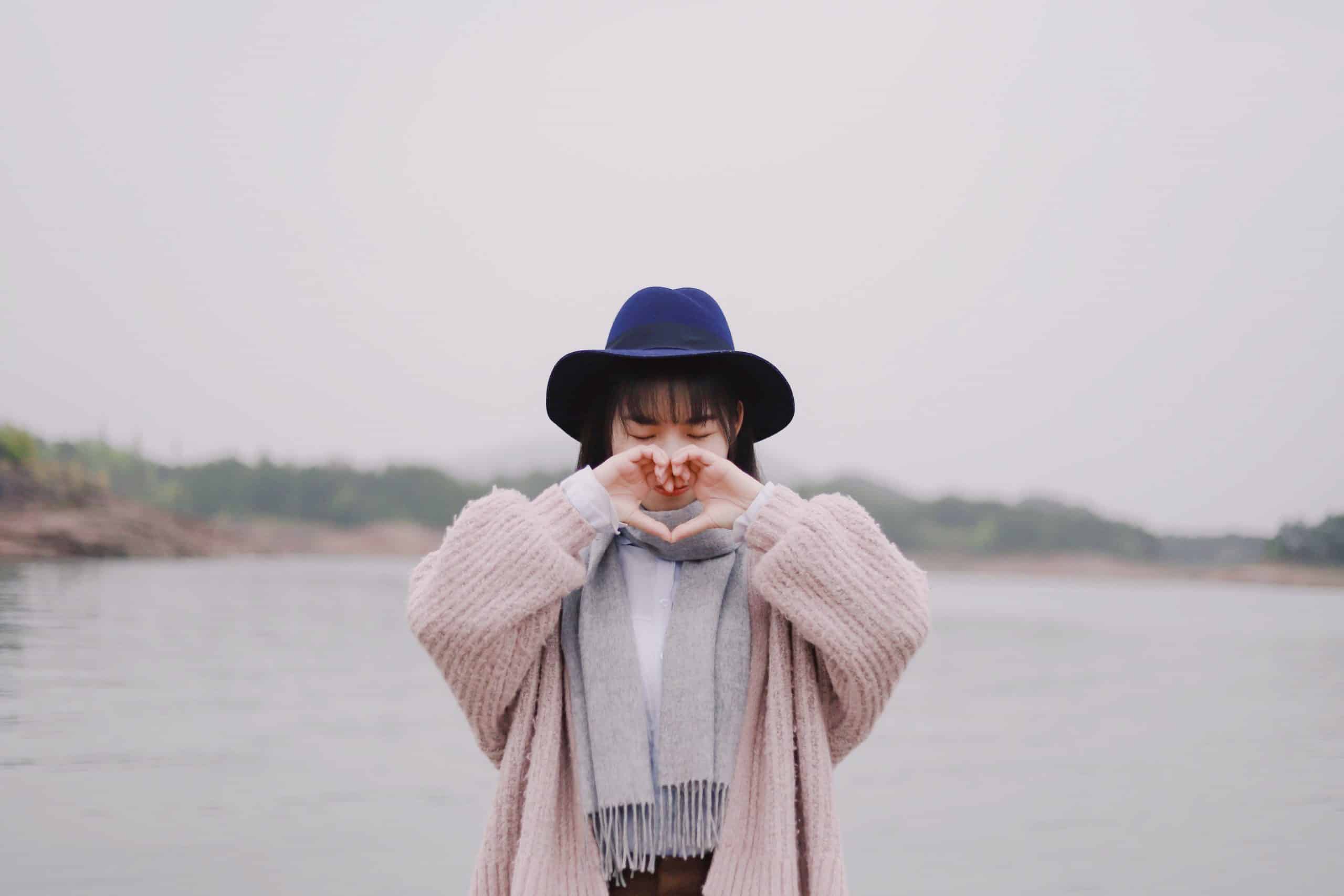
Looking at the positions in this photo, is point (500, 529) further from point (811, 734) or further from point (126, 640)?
point (126, 640)

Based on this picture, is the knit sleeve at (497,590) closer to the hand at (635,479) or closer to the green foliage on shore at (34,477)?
the hand at (635,479)

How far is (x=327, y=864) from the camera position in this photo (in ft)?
14.7

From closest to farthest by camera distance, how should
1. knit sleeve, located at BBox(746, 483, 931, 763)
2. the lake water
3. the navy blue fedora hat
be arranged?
knit sleeve, located at BBox(746, 483, 931, 763) < the navy blue fedora hat < the lake water

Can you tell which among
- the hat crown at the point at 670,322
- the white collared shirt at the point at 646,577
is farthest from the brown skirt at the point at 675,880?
the hat crown at the point at 670,322

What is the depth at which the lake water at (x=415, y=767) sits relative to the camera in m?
4.62

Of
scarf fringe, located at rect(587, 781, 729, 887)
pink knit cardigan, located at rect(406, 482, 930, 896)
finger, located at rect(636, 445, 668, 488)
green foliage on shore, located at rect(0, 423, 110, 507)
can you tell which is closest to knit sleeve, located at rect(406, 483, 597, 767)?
pink knit cardigan, located at rect(406, 482, 930, 896)

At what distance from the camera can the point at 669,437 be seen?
158 cm

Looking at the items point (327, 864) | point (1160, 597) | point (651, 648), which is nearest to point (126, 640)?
point (327, 864)

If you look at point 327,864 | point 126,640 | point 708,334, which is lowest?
point 327,864

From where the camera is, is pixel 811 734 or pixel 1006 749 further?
pixel 1006 749

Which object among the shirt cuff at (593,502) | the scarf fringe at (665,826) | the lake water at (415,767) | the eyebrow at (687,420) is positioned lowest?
the lake water at (415,767)

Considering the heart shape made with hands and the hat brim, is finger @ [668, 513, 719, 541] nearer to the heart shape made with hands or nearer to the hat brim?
the heart shape made with hands

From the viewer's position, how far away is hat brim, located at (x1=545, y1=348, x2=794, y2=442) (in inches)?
62.5

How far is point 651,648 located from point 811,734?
0.24 m
